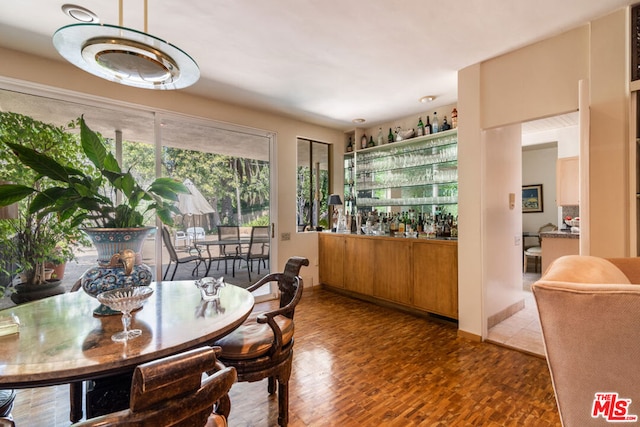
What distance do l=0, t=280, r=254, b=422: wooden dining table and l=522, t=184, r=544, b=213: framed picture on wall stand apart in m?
7.30

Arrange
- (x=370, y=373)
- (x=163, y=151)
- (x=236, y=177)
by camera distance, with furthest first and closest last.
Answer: (x=236, y=177), (x=163, y=151), (x=370, y=373)

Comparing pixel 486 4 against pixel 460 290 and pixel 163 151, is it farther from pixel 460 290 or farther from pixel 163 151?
pixel 163 151

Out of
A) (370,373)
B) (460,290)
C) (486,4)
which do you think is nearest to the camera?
(486,4)

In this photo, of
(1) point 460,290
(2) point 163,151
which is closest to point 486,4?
(1) point 460,290

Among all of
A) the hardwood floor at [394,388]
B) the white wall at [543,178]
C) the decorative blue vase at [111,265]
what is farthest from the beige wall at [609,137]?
the white wall at [543,178]

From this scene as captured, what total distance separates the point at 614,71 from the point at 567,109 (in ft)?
1.17

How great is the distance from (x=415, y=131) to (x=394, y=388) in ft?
11.6

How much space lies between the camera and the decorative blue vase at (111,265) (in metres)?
1.51

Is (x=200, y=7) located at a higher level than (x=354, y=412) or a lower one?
higher

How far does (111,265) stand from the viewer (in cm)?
155

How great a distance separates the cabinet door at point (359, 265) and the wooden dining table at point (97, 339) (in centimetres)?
264

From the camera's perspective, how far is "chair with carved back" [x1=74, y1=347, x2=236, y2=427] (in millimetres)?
669

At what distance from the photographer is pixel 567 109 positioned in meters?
2.51

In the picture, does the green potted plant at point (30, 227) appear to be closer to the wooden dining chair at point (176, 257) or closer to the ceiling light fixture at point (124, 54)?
the wooden dining chair at point (176, 257)
